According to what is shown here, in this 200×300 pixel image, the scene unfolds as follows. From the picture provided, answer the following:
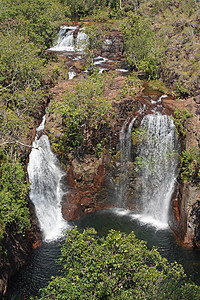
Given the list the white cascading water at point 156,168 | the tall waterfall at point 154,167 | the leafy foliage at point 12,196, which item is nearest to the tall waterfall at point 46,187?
the leafy foliage at point 12,196

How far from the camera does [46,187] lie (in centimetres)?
2055

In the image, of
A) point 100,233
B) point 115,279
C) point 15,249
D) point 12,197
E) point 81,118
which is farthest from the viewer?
point 81,118

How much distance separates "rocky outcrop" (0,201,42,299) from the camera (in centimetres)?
1396

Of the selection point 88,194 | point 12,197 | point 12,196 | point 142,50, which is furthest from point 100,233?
point 142,50

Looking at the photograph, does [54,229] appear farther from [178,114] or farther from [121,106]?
[178,114]

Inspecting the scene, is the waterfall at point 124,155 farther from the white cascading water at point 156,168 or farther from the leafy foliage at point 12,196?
the leafy foliage at point 12,196

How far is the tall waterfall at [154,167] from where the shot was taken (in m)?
20.8

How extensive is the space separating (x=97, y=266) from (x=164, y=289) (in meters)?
2.58

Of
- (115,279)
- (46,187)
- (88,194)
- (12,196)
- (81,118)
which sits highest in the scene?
(81,118)

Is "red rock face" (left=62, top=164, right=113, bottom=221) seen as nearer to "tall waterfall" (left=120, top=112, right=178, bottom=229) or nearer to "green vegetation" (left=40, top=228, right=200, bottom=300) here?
"tall waterfall" (left=120, top=112, right=178, bottom=229)

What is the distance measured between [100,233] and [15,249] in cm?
593

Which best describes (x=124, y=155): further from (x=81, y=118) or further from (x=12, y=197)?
(x=12, y=197)

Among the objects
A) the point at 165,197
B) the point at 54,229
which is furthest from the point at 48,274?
the point at 165,197

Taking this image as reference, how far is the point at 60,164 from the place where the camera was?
71.5ft
